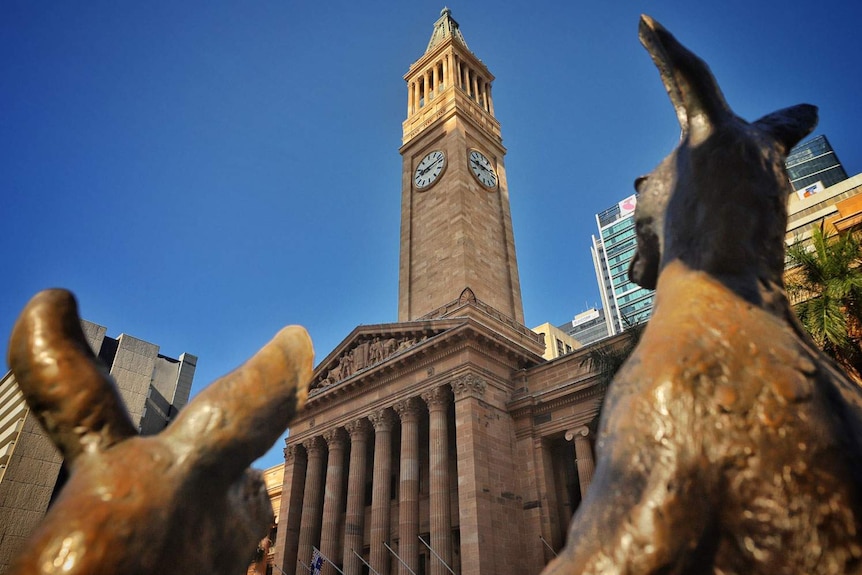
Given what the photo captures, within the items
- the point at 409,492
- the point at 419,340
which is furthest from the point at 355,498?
the point at 419,340

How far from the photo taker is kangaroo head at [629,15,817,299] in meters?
2.29

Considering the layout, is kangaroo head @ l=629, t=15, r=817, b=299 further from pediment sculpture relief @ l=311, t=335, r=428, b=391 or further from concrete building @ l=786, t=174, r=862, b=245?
concrete building @ l=786, t=174, r=862, b=245

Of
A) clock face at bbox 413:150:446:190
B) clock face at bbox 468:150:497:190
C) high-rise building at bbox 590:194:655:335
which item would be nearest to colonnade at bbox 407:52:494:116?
clock face at bbox 413:150:446:190

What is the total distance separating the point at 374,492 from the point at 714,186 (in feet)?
80.0

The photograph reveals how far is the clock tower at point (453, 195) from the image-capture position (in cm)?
3225

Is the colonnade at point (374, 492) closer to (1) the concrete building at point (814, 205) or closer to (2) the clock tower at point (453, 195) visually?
A: (2) the clock tower at point (453, 195)

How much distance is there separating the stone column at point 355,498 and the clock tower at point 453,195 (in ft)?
24.1

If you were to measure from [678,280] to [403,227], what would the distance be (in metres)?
34.9

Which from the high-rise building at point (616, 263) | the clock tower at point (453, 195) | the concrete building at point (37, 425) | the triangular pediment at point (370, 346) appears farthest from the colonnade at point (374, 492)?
the high-rise building at point (616, 263)

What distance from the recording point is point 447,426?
948 inches

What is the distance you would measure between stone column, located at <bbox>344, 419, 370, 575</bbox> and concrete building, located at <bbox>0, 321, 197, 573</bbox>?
929 centimetres

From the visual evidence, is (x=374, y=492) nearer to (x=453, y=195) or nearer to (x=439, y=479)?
(x=439, y=479)

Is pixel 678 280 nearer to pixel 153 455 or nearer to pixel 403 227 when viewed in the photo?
pixel 153 455

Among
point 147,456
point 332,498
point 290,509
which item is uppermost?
point 290,509
